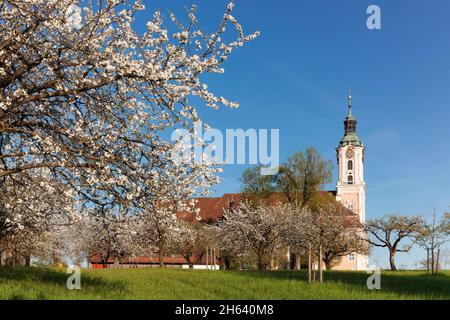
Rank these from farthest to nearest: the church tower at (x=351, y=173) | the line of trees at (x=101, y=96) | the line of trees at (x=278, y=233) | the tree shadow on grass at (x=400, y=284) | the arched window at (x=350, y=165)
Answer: the arched window at (x=350, y=165) → the church tower at (x=351, y=173) → the line of trees at (x=278, y=233) → the tree shadow on grass at (x=400, y=284) → the line of trees at (x=101, y=96)

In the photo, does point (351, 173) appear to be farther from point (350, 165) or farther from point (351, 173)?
point (350, 165)

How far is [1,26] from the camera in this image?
499 inches

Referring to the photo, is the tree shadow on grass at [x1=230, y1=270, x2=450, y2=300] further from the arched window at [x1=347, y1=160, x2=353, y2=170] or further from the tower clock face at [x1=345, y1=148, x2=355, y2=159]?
the tower clock face at [x1=345, y1=148, x2=355, y2=159]

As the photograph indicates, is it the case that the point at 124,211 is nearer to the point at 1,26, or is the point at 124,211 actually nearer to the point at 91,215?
the point at 91,215

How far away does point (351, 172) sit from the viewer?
96.2 m

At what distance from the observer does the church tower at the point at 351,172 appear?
307 ft

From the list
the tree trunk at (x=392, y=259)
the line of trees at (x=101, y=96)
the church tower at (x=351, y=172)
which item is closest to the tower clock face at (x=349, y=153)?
the church tower at (x=351, y=172)

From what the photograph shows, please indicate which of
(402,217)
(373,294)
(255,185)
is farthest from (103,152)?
(402,217)

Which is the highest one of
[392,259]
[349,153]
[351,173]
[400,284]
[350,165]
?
[349,153]

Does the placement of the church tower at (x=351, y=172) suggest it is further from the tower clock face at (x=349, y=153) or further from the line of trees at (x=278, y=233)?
the line of trees at (x=278, y=233)

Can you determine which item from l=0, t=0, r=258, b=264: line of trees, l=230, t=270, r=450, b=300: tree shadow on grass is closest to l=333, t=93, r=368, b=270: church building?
l=230, t=270, r=450, b=300: tree shadow on grass

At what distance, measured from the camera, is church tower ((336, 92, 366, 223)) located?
307 feet

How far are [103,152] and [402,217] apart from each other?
55879 millimetres

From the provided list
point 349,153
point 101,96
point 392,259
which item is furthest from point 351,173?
point 101,96
